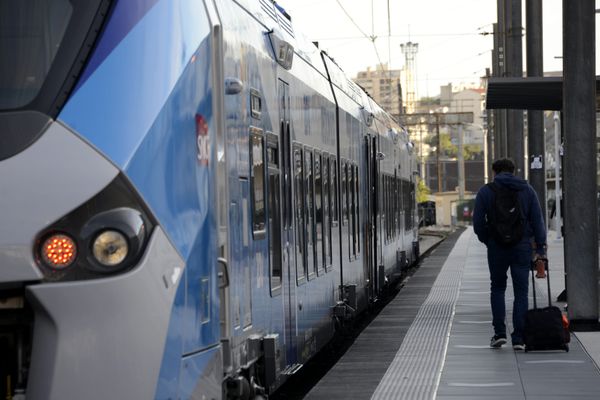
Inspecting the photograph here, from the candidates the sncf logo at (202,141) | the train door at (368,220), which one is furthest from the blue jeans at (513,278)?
the sncf logo at (202,141)

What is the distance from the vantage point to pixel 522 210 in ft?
40.2

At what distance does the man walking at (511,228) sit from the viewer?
1219cm

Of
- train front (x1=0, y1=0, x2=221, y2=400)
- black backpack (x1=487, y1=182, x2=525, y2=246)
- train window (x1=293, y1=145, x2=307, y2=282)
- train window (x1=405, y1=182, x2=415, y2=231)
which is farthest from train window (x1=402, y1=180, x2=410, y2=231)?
train front (x1=0, y1=0, x2=221, y2=400)

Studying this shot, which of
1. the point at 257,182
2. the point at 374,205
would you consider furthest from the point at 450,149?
the point at 257,182

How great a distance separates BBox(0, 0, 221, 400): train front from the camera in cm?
543

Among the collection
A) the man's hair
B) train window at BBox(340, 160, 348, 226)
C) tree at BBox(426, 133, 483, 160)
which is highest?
tree at BBox(426, 133, 483, 160)

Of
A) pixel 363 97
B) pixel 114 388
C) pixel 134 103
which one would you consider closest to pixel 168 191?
pixel 134 103

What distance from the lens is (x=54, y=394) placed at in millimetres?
5371

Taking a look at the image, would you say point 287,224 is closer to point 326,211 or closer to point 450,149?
point 326,211

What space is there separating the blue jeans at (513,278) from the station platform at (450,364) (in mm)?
264

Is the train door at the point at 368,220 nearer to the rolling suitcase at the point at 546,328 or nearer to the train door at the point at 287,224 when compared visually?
the rolling suitcase at the point at 546,328

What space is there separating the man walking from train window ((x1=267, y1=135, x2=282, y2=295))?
3.30m

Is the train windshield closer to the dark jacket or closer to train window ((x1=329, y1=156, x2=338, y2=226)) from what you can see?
the dark jacket

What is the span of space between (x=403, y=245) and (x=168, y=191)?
21614 mm
